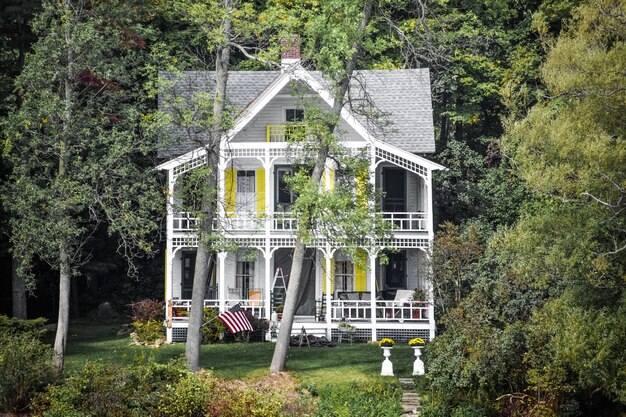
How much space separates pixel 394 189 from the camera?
35750 millimetres

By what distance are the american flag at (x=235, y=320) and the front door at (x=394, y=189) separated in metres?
7.14

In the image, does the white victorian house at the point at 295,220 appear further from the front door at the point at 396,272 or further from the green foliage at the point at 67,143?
the green foliage at the point at 67,143

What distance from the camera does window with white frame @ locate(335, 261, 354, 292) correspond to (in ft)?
115

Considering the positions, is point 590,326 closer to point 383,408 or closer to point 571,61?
point 383,408

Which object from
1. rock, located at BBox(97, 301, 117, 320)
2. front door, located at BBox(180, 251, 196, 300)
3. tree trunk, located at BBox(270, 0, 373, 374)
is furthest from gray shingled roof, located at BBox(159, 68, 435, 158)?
tree trunk, located at BBox(270, 0, 373, 374)

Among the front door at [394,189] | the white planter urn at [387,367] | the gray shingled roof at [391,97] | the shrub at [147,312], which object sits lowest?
the white planter urn at [387,367]

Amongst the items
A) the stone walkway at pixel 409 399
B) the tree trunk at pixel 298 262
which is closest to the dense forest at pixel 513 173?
the stone walkway at pixel 409 399

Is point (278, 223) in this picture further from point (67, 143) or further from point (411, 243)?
point (67, 143)

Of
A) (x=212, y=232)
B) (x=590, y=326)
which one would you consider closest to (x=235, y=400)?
(x=212, y=232)

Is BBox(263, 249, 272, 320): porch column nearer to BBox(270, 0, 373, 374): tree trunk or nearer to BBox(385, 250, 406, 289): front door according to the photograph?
BBox(385, 250, 406, 289): front door

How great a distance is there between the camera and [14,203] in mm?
27891

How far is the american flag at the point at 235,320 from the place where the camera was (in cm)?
3038

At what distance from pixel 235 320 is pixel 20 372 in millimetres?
8327

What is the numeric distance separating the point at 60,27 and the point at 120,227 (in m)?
5.15
